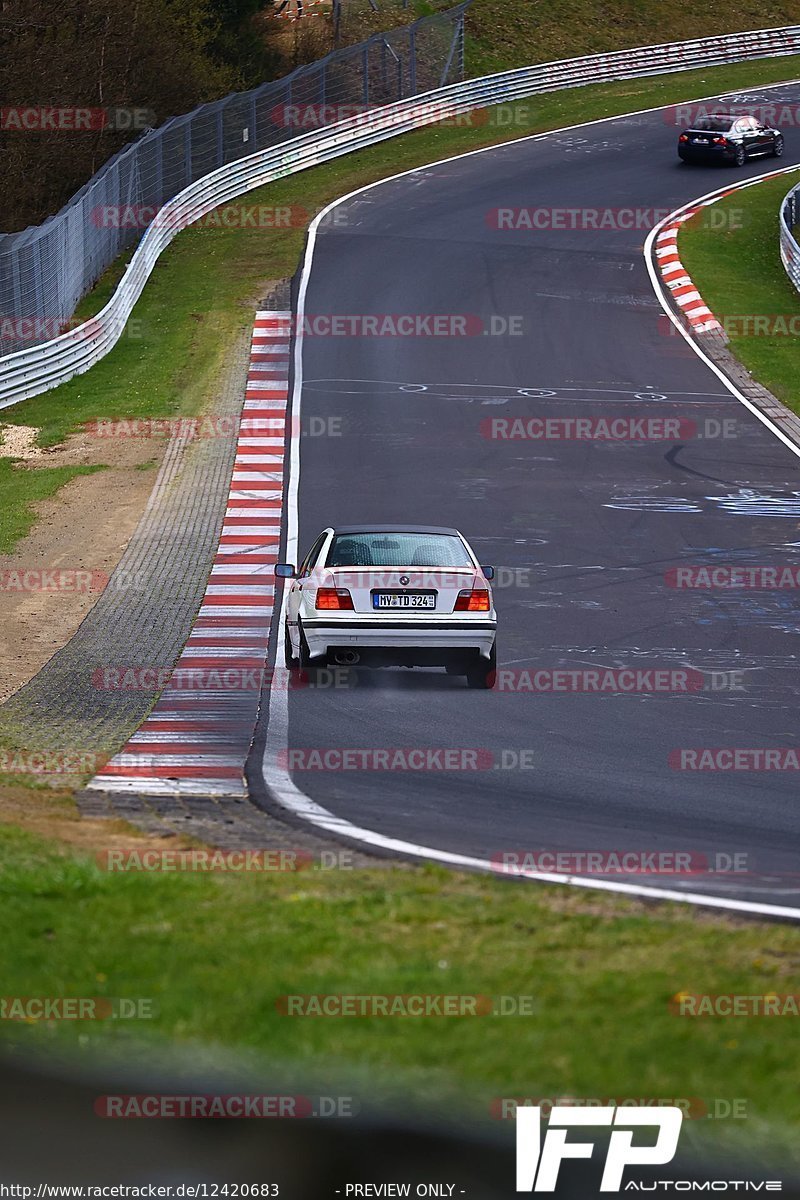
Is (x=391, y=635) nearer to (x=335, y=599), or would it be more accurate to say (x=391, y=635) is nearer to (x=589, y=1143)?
(x=335, y=599)

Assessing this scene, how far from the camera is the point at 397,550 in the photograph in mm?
14453

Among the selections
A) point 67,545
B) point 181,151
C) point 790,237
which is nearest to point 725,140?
point 790,237

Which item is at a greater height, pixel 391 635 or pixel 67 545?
pixel 391 635

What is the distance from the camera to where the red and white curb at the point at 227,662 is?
36.7ft

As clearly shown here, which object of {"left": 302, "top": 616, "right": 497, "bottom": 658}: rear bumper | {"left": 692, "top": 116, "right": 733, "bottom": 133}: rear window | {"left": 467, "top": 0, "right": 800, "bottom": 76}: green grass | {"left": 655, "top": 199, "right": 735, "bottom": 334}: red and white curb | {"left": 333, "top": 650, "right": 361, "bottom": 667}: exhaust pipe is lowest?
{"left": 333, "top": 650, "right": 361, "bottom": 667}: exhaust pipe

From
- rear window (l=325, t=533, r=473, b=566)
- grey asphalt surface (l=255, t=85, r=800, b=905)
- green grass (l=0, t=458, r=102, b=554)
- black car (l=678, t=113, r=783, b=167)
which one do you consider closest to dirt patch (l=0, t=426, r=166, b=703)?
green grass (l=0, t=458, r=102, b=554)

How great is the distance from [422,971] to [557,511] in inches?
594

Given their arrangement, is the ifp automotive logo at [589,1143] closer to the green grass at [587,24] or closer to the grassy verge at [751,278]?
the grassy verge at [751,278]

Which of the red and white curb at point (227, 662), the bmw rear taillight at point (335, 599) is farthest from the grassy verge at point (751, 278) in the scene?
the bmw rear taillight at point (335, 599)

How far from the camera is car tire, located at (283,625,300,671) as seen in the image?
14.3 metres

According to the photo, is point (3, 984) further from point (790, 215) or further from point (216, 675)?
point (790, 215)

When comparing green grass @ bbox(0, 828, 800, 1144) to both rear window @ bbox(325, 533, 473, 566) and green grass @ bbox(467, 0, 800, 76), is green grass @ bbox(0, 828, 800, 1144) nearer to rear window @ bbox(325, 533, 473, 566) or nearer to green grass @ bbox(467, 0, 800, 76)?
rear window @ bbox(325, 533, 473, 566)

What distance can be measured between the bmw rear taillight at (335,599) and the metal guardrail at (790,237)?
83.6ft

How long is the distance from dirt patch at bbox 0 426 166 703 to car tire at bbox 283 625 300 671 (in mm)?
2364
